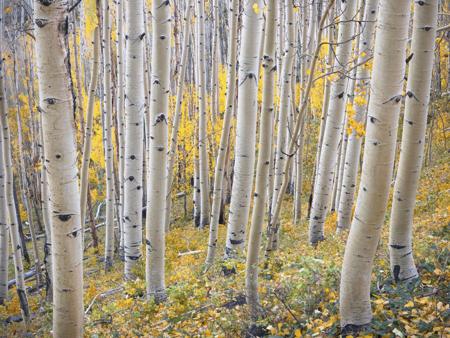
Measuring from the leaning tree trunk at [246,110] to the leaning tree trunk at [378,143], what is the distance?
182cm

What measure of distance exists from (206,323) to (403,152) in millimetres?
2367

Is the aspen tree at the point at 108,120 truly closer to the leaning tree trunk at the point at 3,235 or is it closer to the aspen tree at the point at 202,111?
the aspen tree at the point at 202,111

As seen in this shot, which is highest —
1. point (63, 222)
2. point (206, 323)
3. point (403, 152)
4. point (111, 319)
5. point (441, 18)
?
point (441, 18)

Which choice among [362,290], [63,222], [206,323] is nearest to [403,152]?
[362,290]

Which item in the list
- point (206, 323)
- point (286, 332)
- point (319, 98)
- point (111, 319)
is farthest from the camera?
point (319, 98)

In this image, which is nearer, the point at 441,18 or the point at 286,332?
the point at 286,332

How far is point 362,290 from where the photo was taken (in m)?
2.61

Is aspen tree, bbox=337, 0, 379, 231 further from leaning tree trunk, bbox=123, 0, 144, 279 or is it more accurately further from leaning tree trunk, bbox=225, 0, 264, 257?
leaning tree trunk, bbox=123, 0, 144, 279

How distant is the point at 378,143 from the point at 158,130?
242cm

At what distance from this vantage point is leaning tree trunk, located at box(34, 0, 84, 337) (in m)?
2.27

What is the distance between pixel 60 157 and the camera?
7.97 ft

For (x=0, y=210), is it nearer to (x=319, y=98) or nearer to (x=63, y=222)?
(x=63, y=222)

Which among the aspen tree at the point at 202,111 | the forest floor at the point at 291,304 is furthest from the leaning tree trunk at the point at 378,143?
the aspen tree at the point at 202,111

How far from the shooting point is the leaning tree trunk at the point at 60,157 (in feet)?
7.45
